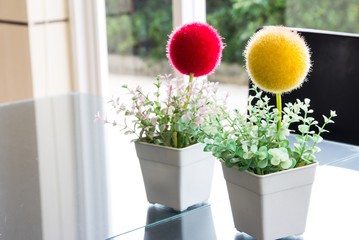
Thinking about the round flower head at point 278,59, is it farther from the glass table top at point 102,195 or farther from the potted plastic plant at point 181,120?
the glass table top at point 102,195

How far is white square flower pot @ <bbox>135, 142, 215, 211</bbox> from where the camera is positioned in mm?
1077

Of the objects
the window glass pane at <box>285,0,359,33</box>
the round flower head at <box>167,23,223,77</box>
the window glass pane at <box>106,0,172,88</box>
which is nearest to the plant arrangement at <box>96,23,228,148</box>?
the round flower head at <box>167,23,223,77</box>

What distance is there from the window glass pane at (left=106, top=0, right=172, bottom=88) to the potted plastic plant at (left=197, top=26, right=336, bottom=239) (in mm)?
2713

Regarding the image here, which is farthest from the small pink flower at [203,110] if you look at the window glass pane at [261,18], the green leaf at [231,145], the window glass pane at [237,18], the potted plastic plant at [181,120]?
the window glass pane at [237,18]

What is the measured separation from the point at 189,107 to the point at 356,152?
0.55 meters

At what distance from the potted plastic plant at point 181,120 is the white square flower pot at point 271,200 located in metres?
0.12

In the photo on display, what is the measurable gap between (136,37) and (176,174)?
3187 millimetres

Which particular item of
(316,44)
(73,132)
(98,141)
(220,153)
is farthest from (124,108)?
(316,44)

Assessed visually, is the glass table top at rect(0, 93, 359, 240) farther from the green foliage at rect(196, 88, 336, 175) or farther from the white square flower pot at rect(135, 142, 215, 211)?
the green foliage at rect(196, 88, 336, 175)

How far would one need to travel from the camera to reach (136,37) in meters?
4.18

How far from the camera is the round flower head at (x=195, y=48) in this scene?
108 centimetres

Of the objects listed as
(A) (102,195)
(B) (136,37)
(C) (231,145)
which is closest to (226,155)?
(C) (231,145)

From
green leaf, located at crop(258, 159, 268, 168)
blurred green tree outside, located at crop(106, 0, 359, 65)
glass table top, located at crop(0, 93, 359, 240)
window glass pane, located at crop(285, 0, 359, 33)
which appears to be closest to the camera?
green leaf, located at crop(258, 159, 268, 168)

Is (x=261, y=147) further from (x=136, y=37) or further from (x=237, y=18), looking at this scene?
(x=136, y=37)
